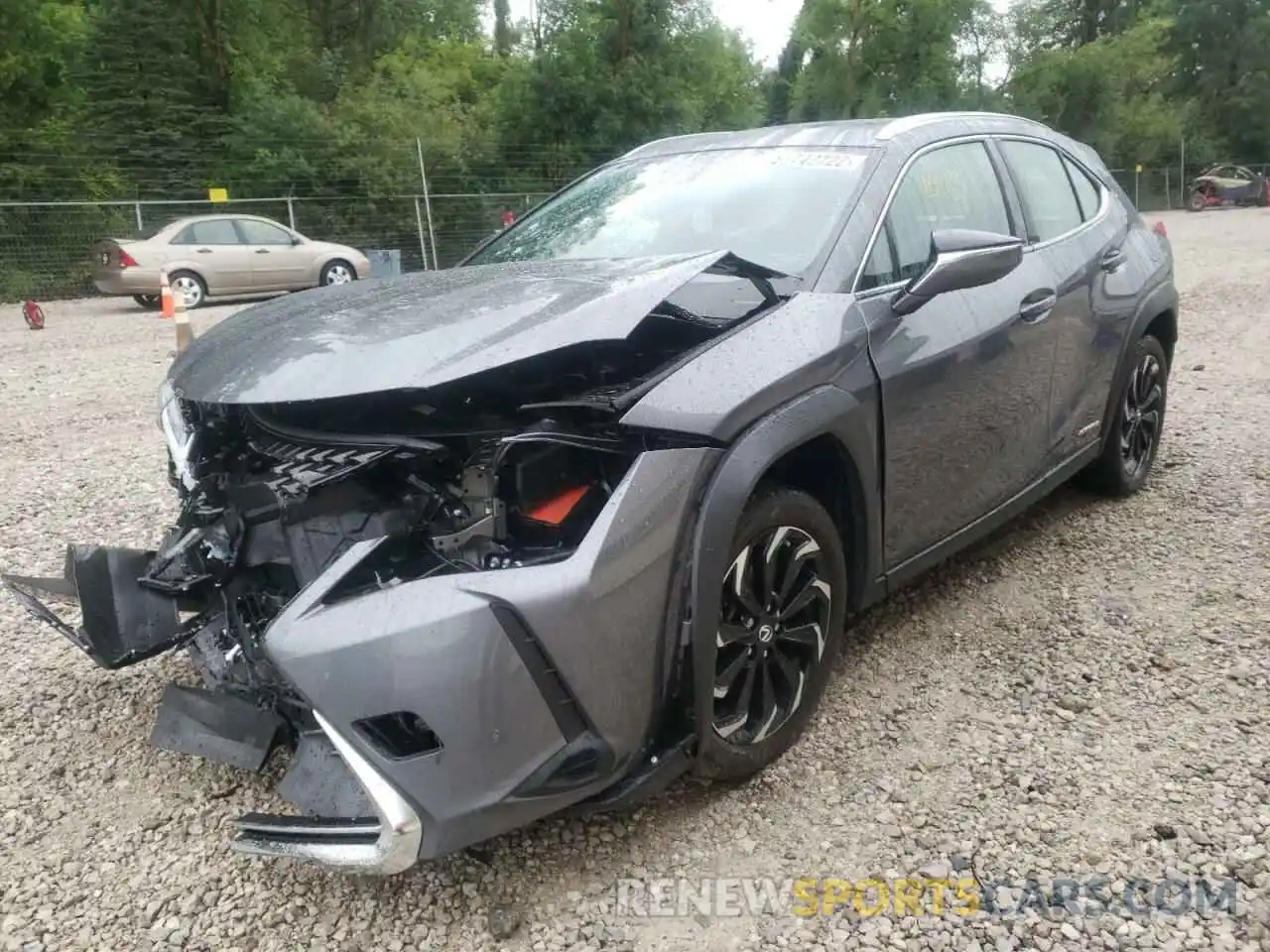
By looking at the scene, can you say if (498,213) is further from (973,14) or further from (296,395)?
(973,14)

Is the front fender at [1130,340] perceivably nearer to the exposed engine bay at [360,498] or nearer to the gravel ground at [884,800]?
the gravel ground at [884,800]

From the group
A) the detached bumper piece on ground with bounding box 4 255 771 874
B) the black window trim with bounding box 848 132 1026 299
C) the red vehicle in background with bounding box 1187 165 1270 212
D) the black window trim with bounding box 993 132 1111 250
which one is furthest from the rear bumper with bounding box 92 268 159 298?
the red vehicle in background with bounding box 1187 165 1270 212

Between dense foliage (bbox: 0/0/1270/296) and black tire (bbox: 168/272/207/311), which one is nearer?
black tire (bbox: 168/272/207/311)

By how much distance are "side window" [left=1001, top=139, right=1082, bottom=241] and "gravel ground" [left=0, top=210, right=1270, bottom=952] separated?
4.33ft

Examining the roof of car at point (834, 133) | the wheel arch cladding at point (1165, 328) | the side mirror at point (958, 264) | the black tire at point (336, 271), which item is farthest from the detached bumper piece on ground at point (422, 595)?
the black tire at point (336, 271)

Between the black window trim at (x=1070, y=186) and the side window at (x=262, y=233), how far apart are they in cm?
1390

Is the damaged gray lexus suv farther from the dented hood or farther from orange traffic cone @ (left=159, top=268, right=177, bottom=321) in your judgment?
orange traffic cone @ (left=159, top=268, right=177, bottom=321)

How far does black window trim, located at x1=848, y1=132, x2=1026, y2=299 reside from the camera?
2875mm

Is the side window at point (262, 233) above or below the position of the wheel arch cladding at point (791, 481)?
below

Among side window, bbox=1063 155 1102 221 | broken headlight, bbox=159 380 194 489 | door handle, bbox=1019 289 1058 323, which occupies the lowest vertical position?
broken headlight, bbox=159 380 194 489

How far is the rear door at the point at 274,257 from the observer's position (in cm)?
1555

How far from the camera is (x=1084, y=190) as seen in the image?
4.30 m

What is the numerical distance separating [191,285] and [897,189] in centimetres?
1418

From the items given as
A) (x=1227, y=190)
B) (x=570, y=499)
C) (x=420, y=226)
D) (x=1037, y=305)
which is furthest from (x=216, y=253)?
(x=1227, y=190)
